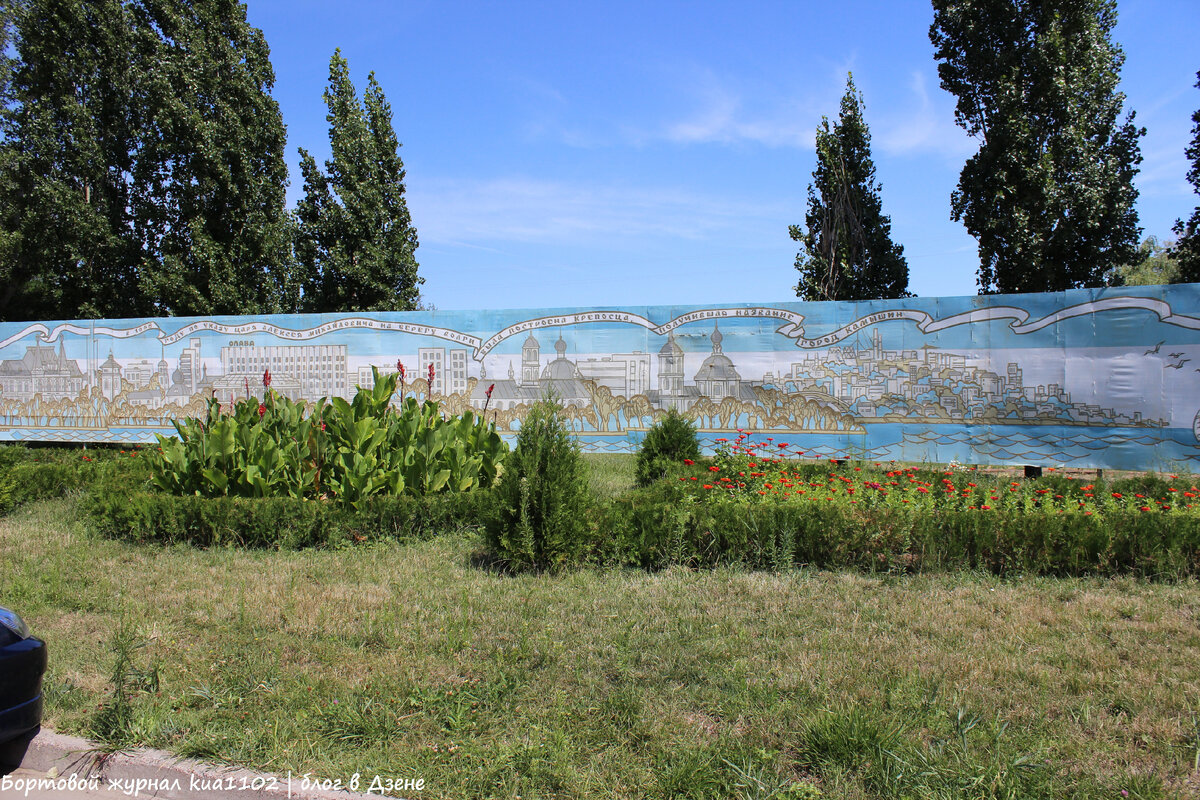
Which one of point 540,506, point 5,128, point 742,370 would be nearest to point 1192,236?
point 742,370

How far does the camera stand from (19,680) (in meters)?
3.15

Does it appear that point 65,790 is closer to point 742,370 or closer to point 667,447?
point 667,447

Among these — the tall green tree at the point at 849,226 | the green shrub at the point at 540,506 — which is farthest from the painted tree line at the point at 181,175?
the green shrub at the point at 540,506

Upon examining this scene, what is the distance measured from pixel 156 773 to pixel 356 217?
16489 millimetres

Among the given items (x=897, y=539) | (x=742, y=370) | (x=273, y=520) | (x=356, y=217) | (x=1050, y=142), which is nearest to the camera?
(x=897, y=539)

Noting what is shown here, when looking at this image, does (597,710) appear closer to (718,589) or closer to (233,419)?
(718,589)

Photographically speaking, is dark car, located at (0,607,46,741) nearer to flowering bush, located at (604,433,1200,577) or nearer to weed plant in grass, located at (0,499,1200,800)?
weed plant in grass, located at (0,499,1200,800)

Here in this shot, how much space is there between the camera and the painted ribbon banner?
388 inches

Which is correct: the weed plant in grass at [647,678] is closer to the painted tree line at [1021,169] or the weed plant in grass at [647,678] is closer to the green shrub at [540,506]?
the green shrub at [540,506]

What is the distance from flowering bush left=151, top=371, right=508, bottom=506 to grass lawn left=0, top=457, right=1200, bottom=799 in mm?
1404

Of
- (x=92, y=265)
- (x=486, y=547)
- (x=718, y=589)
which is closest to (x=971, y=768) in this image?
(x=718, y=589)

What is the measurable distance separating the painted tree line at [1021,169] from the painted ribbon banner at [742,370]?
5.71 m

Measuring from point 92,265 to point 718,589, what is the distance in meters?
21.0

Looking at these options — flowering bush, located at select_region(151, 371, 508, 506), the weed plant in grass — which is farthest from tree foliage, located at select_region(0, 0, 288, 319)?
the weed plant in grass
